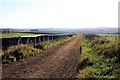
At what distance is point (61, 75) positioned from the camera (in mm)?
11977

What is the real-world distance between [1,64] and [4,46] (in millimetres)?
6658

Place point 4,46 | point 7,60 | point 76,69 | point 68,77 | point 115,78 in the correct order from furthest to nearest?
point 4,46 → point 7,60 → point 76,69 → point 68,77 → point 115,78

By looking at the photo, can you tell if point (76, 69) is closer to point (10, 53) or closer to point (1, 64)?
point (1, 64)

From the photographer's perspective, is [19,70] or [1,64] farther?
[1,64]

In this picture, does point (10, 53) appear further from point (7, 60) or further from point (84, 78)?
point (84, 78)

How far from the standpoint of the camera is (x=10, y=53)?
18.3 m

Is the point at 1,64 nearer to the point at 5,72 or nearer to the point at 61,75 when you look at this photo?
the point at 5,72

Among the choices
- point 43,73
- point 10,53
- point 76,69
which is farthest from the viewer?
point 10,53

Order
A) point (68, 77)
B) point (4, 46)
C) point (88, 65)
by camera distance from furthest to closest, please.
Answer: point (4, 46), point (88, 65), point (68, 77)

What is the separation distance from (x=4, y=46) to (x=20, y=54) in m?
3.16

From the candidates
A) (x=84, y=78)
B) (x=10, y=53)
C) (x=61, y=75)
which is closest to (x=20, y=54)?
(x=10, y=53)

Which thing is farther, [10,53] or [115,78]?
[10,53]

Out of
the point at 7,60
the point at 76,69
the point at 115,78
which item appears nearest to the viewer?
the point at 115,78

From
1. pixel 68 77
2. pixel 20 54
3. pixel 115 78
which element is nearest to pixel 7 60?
pixel 20 54
